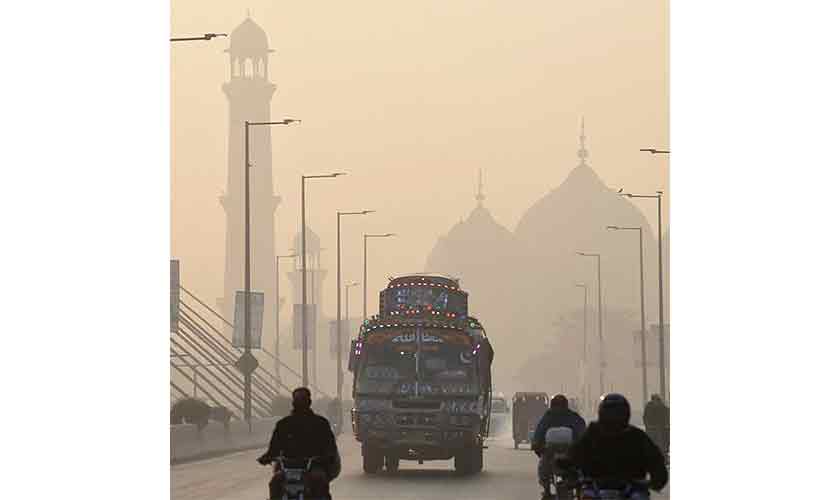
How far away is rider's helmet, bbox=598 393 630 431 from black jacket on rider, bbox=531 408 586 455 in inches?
233

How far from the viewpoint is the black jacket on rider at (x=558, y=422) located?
91.8 ft

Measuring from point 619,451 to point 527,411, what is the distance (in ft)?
209

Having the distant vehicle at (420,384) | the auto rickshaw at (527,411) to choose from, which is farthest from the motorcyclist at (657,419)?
the auto rickshaw at (527,411)

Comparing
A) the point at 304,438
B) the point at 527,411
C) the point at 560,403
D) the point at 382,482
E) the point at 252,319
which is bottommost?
the point at 527,411

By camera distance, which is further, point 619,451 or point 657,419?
point 657,419

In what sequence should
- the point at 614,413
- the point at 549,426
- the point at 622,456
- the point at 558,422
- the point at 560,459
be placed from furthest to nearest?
the point at 558,422, the point at 549,426, the point at 560,459, the point at 622,456, the point at 614,413

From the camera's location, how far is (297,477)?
83.3 feet

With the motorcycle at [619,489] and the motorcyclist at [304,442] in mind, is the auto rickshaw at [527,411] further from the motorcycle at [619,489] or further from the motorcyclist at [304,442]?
the motorcycle at [619,489]

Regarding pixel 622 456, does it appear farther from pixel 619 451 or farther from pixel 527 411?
pixel 527 411

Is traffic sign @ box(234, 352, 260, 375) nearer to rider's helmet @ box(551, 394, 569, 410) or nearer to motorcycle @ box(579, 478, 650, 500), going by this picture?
rider's helmet @ box(551, 394, 569, 410)

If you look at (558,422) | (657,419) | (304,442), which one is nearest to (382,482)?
(657,419)

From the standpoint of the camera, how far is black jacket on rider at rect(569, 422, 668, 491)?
21.7 m
